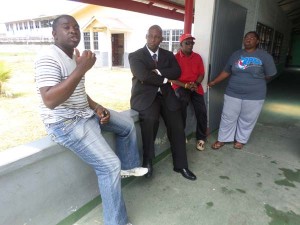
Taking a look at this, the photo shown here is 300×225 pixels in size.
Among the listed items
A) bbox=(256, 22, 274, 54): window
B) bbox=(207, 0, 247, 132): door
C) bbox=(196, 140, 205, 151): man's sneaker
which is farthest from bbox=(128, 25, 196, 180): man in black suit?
bbox=(256, 22, 274, 54): window

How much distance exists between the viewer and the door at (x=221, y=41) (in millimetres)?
3455

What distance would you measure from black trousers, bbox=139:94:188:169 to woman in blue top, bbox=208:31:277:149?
38.2 inches

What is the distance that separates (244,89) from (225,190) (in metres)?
1.43

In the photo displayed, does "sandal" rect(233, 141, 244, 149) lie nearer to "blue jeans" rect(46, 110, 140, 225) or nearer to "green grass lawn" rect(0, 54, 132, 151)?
"blue jeans" rect(46, 110, 140, 225)

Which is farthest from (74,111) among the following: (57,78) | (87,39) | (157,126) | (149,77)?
(87,39)

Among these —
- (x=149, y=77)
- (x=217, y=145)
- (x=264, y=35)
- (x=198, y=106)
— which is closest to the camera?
Answer: (x=149, y=77)

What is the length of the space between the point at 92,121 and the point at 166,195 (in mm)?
1131

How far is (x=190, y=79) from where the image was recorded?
3.30m

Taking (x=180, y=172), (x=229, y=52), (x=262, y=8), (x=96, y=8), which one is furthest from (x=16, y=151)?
(x=96, y=8)

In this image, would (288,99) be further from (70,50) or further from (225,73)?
(70,50)

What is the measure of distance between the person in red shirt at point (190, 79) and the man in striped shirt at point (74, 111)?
147 cm

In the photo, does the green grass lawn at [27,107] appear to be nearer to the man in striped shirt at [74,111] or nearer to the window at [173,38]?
the man in striped shirt at [74,111]

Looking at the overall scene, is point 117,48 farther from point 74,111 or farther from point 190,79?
point 74,111

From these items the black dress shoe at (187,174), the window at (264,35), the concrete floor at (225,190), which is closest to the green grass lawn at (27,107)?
the concrete floor at (225,190)
